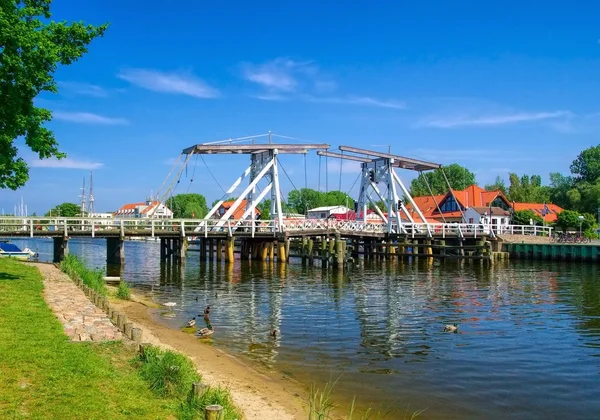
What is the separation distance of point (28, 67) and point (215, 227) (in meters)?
28.2

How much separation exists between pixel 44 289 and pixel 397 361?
1211 cm

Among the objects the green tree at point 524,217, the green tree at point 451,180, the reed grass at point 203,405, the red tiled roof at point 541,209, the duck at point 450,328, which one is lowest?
the duck at point 450,328

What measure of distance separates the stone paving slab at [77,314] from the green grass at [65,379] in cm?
44

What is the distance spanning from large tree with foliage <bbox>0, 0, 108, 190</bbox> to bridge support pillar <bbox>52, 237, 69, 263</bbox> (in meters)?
19.3

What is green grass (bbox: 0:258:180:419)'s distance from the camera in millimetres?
7527

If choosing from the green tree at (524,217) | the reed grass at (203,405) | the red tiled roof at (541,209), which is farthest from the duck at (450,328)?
the red tiled roof at (541,209)

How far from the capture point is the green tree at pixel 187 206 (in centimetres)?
13956

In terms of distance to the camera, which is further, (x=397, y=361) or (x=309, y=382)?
(x=397, y=361)

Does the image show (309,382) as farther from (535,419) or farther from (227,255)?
(227,255)

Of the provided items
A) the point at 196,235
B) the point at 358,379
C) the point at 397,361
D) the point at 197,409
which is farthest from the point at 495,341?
the point at 196,235

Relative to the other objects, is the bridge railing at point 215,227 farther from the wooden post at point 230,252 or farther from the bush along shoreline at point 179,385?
the bush along shoreline at point 179,385

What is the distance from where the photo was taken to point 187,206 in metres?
145

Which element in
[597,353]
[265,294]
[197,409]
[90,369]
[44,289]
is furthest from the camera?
[265,294]

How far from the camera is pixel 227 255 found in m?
43.7
